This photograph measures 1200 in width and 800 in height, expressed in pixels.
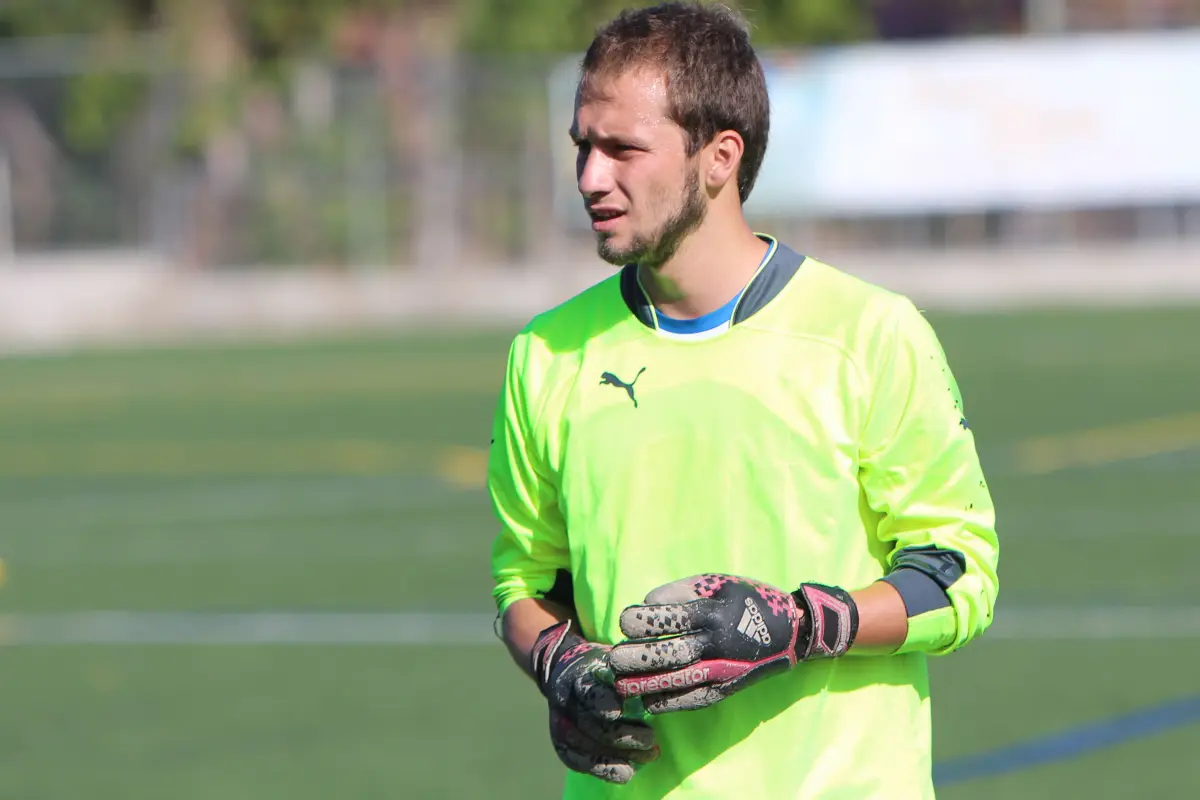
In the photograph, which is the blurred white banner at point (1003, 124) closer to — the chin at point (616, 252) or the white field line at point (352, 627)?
the white field line at point (352, 627)

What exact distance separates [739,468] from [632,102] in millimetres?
576

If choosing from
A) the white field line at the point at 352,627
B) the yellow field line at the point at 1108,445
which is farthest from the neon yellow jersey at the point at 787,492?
the yellow field line at the point at 1108,445

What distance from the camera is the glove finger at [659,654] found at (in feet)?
9.56

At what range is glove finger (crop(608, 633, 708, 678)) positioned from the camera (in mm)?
2914

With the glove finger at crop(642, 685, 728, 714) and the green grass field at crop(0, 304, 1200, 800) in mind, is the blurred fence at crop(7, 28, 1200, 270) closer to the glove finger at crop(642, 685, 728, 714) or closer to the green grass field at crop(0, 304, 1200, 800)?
the green grass field at crop(0, 304, 1200, 800)

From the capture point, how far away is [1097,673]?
811 cm

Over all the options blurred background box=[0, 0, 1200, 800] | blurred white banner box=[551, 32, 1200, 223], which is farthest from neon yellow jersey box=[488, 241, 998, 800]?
blurred white banner box=[551, 32, 1200, 223]

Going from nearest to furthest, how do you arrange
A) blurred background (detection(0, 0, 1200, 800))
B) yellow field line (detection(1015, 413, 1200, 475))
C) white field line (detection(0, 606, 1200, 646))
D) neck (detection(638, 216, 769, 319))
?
1. neck (detection(638, 216, 769, 319))
2. blurred background (detection(0, 0, 1200, 800))
3. white field line (detection(0, 606, 1200, 646))
4. yellow field line (detection(1015, 413, 1200, 475))

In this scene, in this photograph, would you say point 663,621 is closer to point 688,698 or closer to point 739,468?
point 688,698

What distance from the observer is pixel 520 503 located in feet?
11.1

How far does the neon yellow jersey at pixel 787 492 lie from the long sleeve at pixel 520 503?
0.08 meters

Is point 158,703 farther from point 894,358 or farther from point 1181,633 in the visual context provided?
point 894,358

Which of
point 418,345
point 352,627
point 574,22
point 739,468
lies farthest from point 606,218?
point 574,22

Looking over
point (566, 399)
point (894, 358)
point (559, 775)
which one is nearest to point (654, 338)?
point (566, 399)
